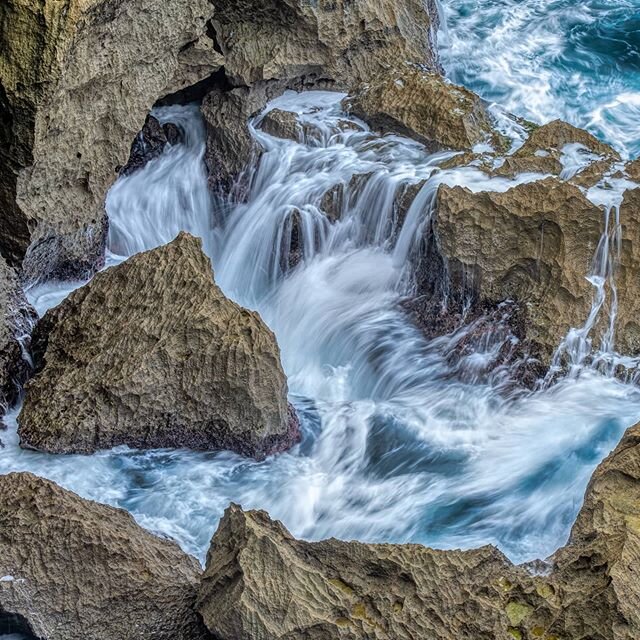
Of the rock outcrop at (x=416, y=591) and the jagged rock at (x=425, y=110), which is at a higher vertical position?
the jagged rock at (x=425, y=110)

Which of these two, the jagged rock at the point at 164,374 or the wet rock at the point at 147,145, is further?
the wet rock at the point at 147,145

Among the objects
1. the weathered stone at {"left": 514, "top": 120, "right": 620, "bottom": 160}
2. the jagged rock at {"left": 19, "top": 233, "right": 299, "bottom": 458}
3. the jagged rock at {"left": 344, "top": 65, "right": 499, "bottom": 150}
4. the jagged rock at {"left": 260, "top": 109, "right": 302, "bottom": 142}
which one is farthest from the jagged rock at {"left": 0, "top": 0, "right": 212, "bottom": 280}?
the weathered stone at {"left": 514, "top": 120, "right": 620, "bottom": 160}

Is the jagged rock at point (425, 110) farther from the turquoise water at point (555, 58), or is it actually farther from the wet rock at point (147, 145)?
the turquoise water at point (555, 58)

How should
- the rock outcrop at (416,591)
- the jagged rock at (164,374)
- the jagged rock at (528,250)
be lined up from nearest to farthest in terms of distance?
the rock outcrop at (416,591), the jagged rock at (164,374), the jagged rock at (528,250)

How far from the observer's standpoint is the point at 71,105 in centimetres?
770

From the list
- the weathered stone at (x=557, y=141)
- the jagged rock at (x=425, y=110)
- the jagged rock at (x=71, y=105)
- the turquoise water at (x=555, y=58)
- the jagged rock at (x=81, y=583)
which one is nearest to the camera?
the jagged rock at (x=81, y=583)

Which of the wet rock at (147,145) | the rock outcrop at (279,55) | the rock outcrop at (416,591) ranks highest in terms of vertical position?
the rock outcrop at (279,55)

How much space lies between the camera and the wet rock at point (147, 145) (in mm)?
9721

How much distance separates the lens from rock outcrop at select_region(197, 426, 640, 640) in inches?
178

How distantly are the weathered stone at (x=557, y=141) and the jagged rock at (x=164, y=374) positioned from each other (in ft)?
9.33

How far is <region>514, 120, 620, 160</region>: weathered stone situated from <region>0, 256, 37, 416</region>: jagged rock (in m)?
3.68

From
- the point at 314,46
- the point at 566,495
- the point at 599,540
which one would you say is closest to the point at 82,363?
the point at 566,495

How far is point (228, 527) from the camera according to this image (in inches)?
197

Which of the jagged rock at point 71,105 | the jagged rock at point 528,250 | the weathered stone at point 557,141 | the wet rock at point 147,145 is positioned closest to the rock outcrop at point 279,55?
the wet rock at point 147,145
